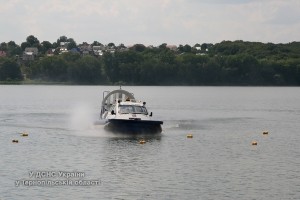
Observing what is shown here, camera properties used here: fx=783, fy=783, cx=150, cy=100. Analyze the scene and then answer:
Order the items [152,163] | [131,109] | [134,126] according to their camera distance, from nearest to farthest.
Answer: [152,163], [134,126], [131,109]

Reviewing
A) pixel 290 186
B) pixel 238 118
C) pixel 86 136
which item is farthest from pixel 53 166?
pixel 238 118

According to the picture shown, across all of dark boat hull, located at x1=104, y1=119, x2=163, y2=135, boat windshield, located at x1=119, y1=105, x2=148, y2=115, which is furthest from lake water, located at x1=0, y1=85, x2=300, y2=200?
boat windshield, located at x1=119, y1=105, x2=148, y2=115

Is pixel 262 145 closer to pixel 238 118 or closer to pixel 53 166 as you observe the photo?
pixel 53 166

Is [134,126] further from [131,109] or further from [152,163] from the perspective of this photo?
[152,163]

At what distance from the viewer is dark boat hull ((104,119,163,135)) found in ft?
249

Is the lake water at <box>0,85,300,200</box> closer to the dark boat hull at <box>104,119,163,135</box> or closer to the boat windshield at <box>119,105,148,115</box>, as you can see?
the dark boat hull at <box>104,119,163,135</box>

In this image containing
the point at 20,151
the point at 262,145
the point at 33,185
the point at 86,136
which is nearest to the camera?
the point at 33,185

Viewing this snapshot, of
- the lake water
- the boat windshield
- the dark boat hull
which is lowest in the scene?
the lake water

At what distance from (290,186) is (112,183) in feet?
37.5

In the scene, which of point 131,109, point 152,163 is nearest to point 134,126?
point 131,109

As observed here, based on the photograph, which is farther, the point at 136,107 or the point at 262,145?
the point at 136,107

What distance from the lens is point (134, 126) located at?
249 ft

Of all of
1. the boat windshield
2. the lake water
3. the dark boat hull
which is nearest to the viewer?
the lake water

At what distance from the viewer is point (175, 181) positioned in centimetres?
5112
